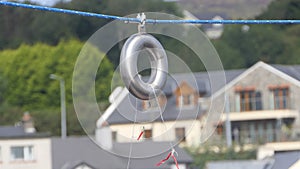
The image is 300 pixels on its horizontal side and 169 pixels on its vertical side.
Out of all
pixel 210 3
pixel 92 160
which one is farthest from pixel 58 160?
pixel 210 3

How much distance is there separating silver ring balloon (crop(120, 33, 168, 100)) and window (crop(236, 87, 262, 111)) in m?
56.1

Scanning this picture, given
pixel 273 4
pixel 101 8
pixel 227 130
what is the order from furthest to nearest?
pixel 273 4 → pixel 101 8 → pixel 227 130

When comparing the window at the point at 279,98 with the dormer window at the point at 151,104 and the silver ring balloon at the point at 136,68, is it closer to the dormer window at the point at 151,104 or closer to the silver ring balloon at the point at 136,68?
the dormer window at the point at 151,104

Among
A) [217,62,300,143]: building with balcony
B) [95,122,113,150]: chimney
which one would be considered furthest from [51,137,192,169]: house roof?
[217,62,300,143]: building with balcony

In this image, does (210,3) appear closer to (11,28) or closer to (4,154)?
(4,154)

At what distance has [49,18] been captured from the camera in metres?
81.1

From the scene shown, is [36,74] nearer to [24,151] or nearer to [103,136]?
[24,151]

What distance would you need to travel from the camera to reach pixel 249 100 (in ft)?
243

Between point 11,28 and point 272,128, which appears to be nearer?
point 272,128

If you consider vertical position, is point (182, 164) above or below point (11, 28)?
below

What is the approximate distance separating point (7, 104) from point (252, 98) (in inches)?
907

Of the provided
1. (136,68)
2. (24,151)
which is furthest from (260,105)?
(136,68)

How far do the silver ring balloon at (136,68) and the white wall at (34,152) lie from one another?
36.9m

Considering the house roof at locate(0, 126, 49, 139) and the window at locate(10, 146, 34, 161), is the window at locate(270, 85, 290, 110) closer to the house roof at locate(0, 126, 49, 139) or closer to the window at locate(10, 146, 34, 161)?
the house roof at locate(0, 126, 49, 139)
